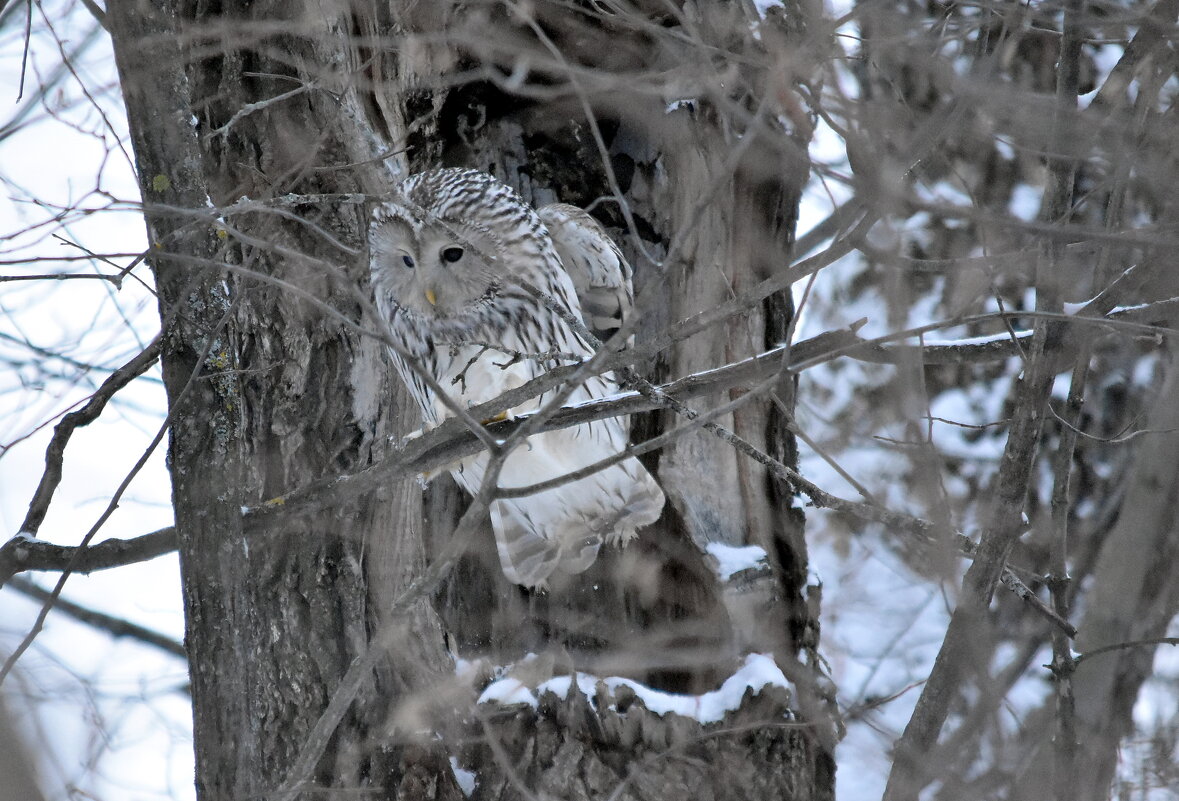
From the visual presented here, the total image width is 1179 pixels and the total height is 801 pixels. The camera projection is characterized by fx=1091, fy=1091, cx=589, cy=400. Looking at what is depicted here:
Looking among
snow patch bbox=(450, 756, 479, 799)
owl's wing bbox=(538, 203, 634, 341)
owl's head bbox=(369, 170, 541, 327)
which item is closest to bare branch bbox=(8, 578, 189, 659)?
owl's head bbox=(369, 170, 541, 327)

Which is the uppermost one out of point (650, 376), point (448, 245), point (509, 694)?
point (448, 245)

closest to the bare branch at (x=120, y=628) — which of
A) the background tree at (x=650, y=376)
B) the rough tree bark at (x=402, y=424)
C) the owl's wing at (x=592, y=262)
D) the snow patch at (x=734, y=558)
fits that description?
the background tree at (x=650, y=376)

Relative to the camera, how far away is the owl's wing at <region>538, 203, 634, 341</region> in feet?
10.6

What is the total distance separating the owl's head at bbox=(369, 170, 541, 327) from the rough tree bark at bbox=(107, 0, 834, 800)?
134mm

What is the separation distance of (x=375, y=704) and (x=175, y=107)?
55.3 inches

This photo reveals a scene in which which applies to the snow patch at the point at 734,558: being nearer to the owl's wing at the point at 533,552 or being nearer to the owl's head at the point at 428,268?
the owl's wing at the point at 533,552

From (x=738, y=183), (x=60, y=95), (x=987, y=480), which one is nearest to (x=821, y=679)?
(x=738, y=183)

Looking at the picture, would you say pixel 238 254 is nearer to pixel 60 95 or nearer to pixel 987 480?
pixel 60 95

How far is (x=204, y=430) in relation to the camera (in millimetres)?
2244

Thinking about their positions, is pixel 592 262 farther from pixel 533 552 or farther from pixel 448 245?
pixel 533 552

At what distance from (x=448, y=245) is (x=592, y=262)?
1.45ft

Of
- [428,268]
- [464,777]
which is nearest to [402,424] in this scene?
[428,268]

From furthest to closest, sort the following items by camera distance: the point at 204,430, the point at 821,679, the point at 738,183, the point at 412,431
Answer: the point at 738,183, the point at 412,431, the point at 821,679, the point at 204,430

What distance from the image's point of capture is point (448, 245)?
10.4 ft
